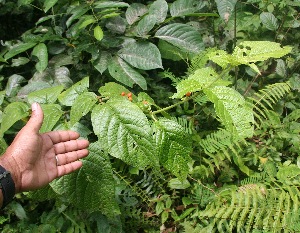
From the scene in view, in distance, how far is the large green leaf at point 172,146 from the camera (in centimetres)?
124

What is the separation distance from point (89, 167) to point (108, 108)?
0.33 meters

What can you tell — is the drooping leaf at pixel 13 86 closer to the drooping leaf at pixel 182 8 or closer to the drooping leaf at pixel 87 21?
the drooping leaf at pixel 87 21

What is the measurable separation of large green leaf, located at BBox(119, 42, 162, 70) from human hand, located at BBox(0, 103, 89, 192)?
2.81 ft

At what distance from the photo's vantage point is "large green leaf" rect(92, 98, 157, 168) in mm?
1195

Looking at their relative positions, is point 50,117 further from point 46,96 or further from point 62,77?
point 62,77

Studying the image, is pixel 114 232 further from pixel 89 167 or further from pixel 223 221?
pixel 89 167

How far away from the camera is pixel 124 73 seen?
215 centimetres

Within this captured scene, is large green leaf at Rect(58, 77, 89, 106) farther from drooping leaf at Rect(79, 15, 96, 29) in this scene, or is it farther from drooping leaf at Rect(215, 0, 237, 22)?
drooping leaf at Rect(215, 0, 237, 22)

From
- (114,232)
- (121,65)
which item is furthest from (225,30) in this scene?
(114,232)

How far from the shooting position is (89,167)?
140 cm

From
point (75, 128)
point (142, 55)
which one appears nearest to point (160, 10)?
point (142, 55)

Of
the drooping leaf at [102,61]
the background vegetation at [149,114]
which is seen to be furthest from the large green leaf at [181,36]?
the drooping leaf at [102,61]

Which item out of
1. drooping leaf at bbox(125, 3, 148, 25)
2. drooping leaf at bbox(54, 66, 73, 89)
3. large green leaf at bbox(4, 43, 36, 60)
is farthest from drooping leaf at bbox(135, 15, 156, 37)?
large green leaf at bbox(4, 43, 36, 60)

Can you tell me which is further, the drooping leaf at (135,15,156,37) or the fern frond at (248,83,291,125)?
the fern frond at (248,83,291,125)
